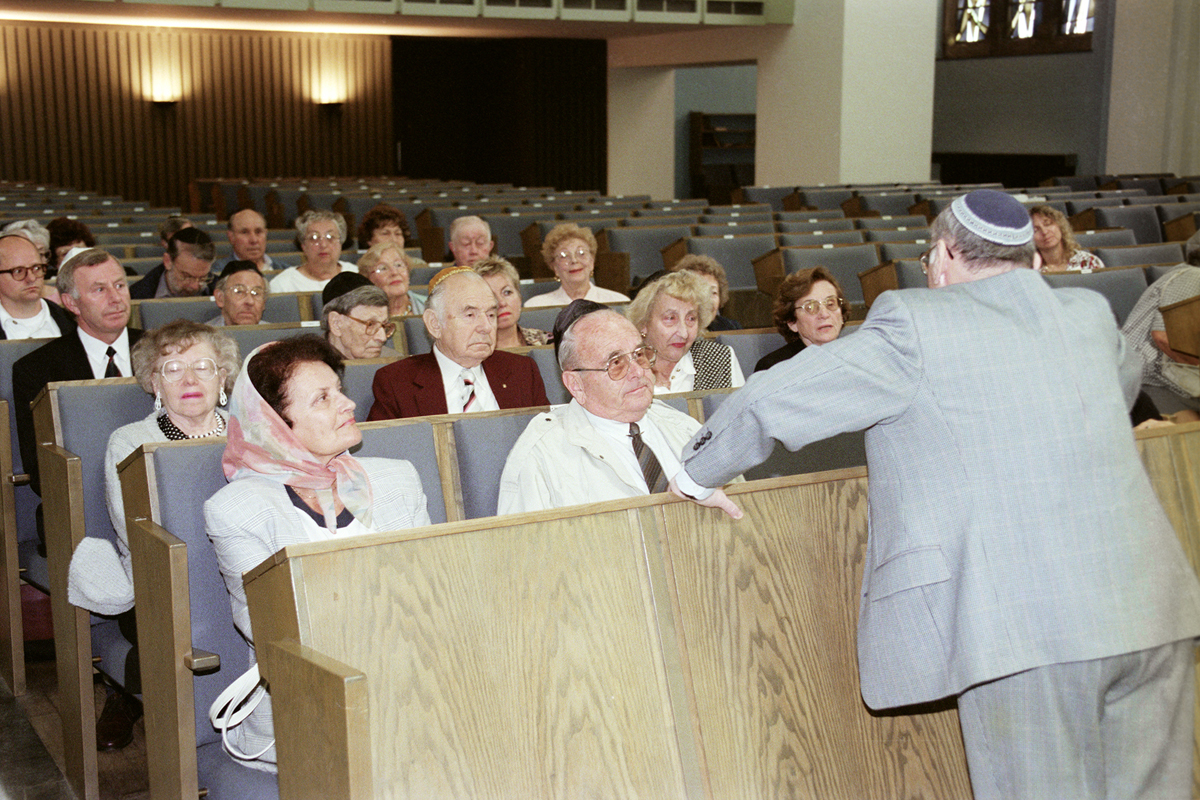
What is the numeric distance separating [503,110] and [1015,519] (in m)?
16.9

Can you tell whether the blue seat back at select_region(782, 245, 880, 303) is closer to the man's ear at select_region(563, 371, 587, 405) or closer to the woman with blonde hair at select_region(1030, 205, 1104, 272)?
the woman with blonde hair at select_region(1030, 205, 1104, 272)

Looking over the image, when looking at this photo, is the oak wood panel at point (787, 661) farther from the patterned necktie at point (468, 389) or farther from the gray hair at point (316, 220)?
the gray hair at point (316, 220)

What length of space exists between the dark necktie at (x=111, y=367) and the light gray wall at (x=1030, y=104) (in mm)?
15697

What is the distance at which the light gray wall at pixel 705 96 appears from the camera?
19.7 m

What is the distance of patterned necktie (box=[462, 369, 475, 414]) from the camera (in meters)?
3.21

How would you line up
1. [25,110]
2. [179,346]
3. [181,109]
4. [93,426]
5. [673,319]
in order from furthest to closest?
[181,109] → [25,110] → [673,319] → [93,426] → [179,346]

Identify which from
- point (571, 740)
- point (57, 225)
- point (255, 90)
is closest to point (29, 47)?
point (255, 90)

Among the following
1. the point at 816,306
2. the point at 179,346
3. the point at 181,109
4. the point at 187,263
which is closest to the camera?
the point at 179,346

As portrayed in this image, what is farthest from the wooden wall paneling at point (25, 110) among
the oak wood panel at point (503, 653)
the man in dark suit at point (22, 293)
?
the oak wood panel at point (503, 653)

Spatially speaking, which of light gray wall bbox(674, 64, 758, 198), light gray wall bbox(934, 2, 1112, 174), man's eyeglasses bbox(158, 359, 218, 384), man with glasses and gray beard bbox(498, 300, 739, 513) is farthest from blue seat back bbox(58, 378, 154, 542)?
light gray wall bbox(674, 64, 758, 198)

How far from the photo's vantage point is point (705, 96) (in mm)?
19797

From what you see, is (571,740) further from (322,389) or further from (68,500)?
(68,500)

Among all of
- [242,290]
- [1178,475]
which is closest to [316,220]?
[242,290]

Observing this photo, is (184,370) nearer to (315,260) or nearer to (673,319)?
(673,319)
